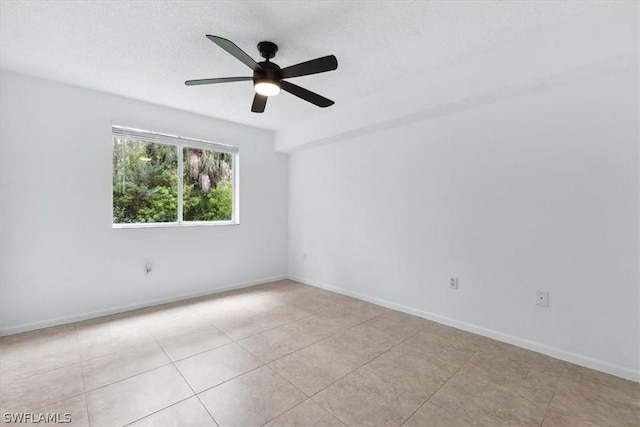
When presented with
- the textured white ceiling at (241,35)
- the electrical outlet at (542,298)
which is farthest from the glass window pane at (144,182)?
the electrical outlet at (542,298)

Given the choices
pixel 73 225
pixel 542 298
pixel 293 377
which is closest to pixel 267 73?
pixel 293 377

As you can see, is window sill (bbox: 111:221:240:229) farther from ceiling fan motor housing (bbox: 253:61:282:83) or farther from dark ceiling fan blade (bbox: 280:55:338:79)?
dark ceiling fan blade (bbox: 280:55:338:79)

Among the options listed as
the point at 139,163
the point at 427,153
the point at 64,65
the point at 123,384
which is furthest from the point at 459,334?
the point at 64,65

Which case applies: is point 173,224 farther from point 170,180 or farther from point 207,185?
A: point 207,185

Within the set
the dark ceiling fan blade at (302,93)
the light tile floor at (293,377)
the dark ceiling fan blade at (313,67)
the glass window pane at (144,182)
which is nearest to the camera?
the light tile floor at (293,377)

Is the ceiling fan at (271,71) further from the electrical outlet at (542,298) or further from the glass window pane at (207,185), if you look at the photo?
the electrical outlet at (542,298)

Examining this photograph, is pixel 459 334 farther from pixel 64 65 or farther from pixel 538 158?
pixel 64 65

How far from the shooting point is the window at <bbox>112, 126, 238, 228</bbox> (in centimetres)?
332

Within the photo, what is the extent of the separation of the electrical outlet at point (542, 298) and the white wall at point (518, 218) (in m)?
0.04

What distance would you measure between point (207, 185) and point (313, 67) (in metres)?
2.67

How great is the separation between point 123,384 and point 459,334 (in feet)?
8.88

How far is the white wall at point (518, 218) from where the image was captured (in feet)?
6.61

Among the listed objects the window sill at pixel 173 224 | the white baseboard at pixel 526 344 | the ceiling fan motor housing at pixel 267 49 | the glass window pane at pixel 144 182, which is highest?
the ceiling fan motor housing at pixel 267 49

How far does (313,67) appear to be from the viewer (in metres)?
1.95
